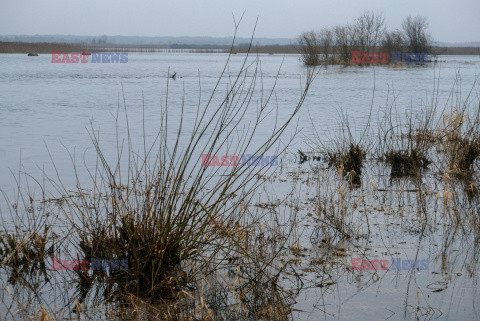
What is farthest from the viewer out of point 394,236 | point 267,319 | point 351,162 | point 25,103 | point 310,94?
point 310,94

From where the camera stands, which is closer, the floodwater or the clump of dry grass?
the floodwater

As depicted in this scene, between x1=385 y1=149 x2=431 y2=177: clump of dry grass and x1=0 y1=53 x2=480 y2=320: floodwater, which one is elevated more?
x1=385 y1=149 x2=431 y2=177: clump of dry grass

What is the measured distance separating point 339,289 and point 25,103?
13785 mm

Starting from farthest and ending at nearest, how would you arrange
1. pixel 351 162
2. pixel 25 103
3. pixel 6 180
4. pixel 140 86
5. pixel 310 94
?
pixel 140 86, pixel 310 94, pixel 25 103, pixel 351 162, pixel 6 180

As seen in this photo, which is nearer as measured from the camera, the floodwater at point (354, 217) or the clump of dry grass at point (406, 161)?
the floodwater at point (354, 217)

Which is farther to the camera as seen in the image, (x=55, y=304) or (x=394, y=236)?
(x=394, y=236)

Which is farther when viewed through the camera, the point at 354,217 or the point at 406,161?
the point at 406,161

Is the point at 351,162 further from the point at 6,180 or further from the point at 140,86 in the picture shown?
the point at 140,86

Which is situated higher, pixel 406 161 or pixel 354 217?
pixel 406 161

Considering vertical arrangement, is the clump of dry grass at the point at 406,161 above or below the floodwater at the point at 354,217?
above

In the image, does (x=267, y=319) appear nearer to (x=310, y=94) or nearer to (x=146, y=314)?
(x=146, y=314)

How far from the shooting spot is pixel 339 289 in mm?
3727

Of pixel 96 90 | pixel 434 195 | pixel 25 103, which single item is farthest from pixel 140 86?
pixel 434 195

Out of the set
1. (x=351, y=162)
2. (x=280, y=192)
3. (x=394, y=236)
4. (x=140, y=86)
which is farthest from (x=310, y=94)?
(x=394, y=236)
